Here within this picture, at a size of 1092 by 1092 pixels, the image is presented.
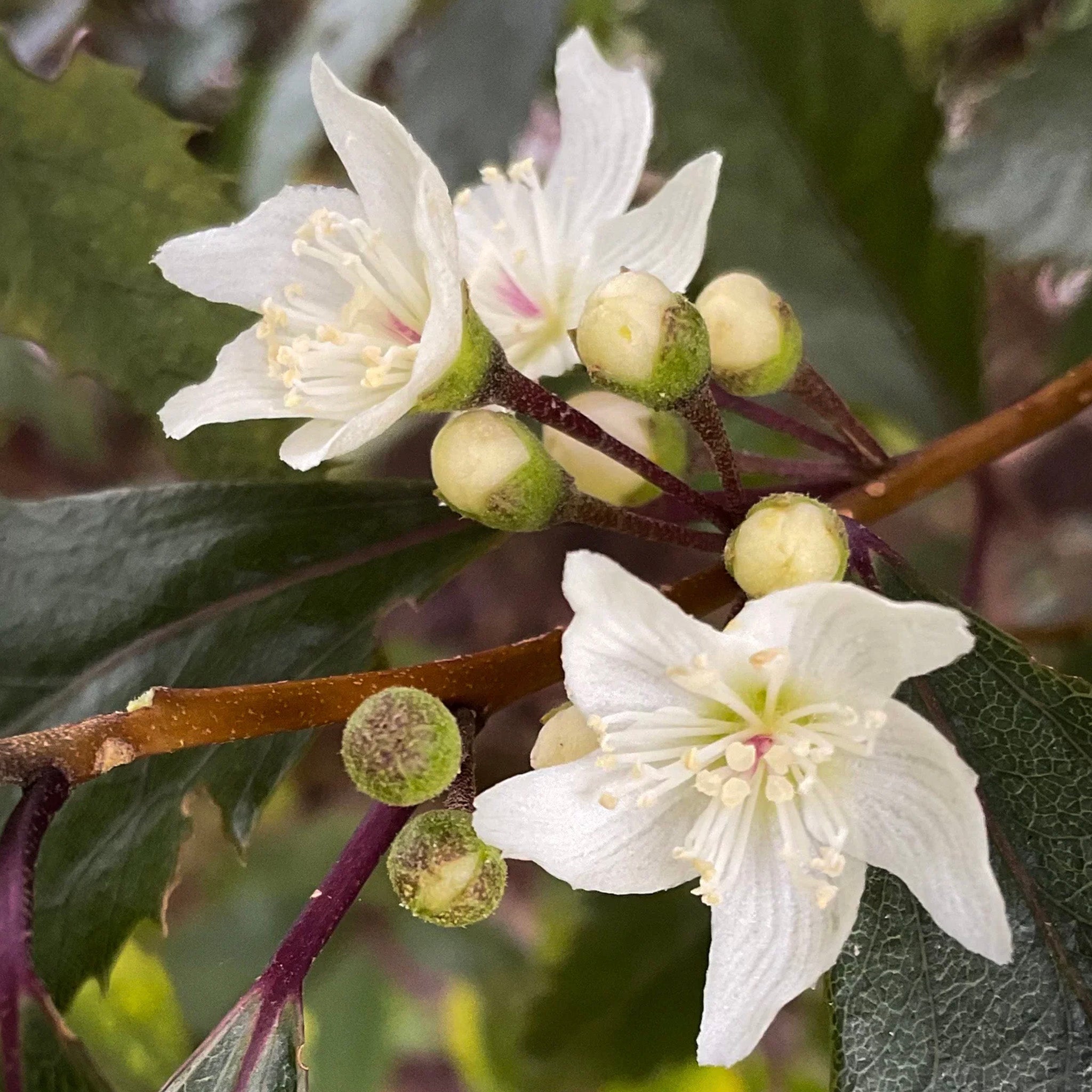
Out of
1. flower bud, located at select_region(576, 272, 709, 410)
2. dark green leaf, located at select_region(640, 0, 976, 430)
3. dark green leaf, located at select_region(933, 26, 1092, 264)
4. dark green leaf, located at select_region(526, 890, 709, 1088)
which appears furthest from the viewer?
dark green leaf, located at select_region(526, 890, 709, 1088)

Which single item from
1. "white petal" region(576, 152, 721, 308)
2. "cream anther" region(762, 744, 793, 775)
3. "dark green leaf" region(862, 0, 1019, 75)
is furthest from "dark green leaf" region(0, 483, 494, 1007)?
"dark green leaf" region(862, 0, 1019, 75)

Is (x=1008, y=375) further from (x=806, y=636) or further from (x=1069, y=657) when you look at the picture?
(x=806, y=636)

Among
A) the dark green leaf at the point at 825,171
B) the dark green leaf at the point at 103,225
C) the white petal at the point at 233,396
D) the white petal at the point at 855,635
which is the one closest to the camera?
the white petal at the point at 855,635

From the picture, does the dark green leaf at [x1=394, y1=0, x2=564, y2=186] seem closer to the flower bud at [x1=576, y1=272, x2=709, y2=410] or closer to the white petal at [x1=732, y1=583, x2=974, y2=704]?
the flower bud at [x1=576, y1=272, x2=709, y2=410]

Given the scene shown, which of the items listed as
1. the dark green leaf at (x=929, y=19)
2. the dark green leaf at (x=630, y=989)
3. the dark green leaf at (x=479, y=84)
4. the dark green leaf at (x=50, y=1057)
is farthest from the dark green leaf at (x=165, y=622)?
the dark green leaf at (x=929, y=19)

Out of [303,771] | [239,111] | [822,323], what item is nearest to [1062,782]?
[822,323]

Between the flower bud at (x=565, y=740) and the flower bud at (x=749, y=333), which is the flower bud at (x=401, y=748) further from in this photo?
the flower bud at (x=749, y=333)

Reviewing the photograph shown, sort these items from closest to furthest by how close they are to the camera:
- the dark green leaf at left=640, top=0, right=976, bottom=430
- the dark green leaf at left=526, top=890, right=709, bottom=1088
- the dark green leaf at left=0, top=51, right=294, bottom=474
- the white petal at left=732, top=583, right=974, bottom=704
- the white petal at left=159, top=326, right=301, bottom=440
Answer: the white petal at left=732, top=583, right=974, bottom=704, the white petal at left=159, top=326, right=301, bottom=440, the dark green leaf at left=0, top=51, right=294, bottom=474, the dark green leaf at left=640, top=0, right=976, bottom=430, the dark green leaf at left=526, top=890, right=709, bottom=1088
